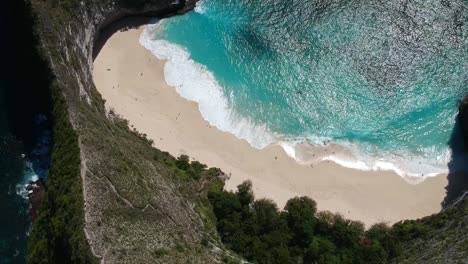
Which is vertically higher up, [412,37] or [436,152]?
[412,37]

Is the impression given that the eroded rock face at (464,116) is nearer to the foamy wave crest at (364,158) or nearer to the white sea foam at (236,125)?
the foamy wave crest at (364,158)

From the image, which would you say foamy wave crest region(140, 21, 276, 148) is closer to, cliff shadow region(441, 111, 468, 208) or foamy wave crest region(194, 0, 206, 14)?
foamy wave crest region(194, 0, 206, 14)

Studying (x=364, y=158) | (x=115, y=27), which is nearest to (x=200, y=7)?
(x=115, y=27)

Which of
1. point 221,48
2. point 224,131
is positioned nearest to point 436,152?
point 224,131

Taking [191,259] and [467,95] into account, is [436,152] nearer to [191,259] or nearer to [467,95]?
[467,95]

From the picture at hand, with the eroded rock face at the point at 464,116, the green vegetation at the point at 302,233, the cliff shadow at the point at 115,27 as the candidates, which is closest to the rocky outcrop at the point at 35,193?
the green vegetation at the point at 302,233

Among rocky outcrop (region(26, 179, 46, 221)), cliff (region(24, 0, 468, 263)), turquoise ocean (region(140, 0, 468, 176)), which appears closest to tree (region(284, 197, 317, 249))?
turquoise ocean (region(140, 0, 468, 176))
